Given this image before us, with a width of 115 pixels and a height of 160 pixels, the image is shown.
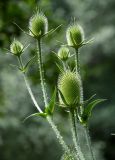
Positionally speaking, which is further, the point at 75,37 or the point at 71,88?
the point at 75,37

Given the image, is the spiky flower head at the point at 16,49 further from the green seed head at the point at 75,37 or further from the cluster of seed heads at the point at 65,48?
the green seed head at the point at 75,37

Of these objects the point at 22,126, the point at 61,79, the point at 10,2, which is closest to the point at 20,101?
the point at 22,126

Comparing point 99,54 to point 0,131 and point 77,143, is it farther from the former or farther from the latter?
point 77,143

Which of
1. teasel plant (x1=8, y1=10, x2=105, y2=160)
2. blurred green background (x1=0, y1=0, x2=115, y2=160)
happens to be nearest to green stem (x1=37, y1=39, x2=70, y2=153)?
teasel plant (x1=8, y1=10, x2=105, y2=160)

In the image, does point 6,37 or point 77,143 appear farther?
point 6,37

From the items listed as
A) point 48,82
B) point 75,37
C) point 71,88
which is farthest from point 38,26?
point 48,82

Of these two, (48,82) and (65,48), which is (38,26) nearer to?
(65,48)

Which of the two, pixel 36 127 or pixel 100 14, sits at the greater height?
pixel 100 14
